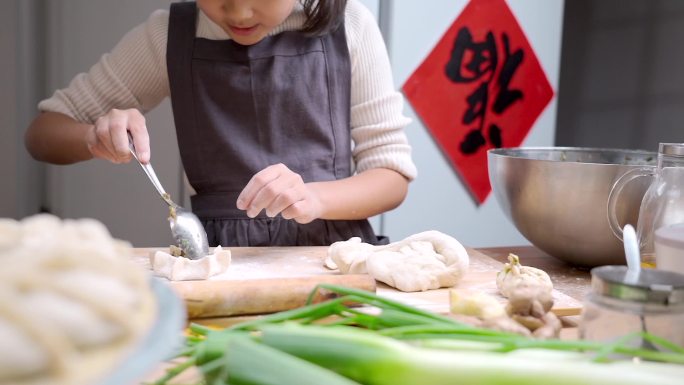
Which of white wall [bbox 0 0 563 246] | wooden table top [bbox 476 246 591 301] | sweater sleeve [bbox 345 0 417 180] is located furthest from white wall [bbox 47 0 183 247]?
wooden table top [bbox 476 246 591 301]

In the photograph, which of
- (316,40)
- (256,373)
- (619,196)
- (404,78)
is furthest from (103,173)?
(256,373)

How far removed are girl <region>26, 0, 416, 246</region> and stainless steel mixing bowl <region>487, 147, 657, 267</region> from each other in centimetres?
38

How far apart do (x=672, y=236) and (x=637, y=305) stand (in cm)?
16

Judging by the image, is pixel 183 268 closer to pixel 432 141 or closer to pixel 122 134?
pixel 122 134

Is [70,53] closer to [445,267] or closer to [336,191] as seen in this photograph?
[336,191]

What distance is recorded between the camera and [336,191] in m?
1.37

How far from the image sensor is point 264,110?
1.46 meters

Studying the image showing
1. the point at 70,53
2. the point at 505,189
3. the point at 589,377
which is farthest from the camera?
the point at 70,53

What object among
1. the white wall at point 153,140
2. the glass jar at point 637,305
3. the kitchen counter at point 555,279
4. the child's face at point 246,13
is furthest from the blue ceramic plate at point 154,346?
the white wall at point 153,140

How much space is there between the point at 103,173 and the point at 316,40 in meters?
1.76

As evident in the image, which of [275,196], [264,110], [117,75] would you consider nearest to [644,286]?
[275,196]

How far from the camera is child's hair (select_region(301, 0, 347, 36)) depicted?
1.44 m

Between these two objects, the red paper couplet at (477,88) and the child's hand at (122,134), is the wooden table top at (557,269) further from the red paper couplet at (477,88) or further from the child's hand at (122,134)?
the red paper couplet at (477,88)

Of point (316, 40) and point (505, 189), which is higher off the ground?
point (316, 40)
